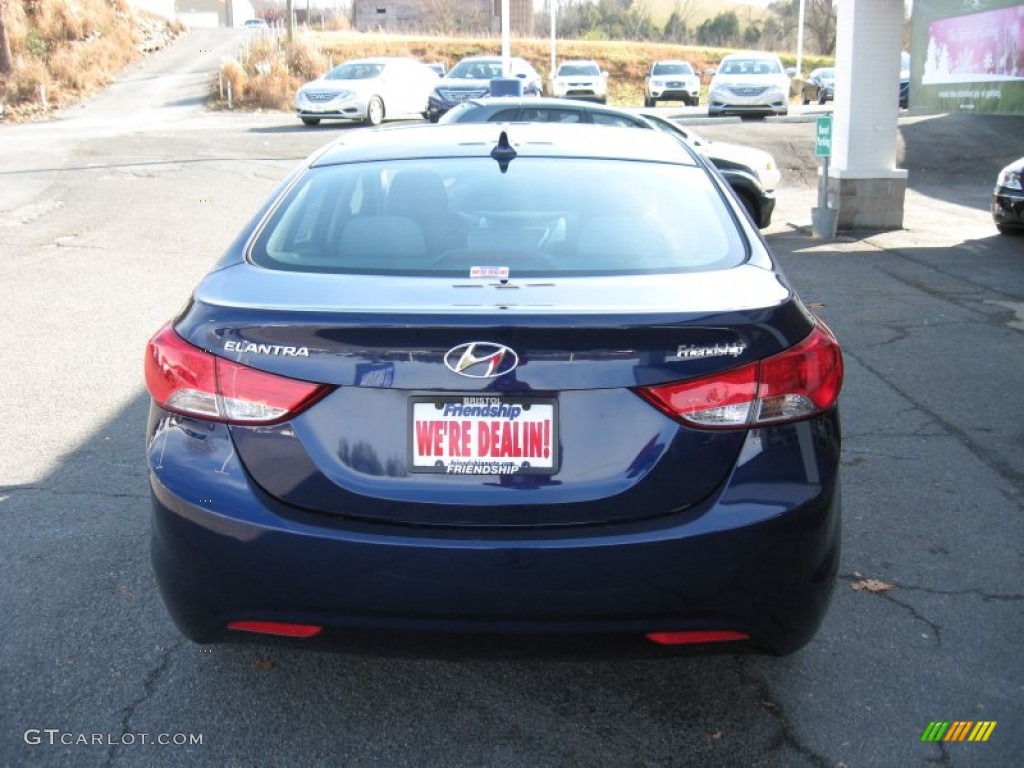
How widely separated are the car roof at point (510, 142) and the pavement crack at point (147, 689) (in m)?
1.77

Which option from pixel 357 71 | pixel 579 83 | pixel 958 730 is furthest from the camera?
pixel 579 83

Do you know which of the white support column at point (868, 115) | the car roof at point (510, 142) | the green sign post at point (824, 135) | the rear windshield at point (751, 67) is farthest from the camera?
the rear windshield at point (751, 67)

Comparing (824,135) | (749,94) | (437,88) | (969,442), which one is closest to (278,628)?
(969,442)

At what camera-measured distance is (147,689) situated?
3.22m

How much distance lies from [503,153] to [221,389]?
1532 mm

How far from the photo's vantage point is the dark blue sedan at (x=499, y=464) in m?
2.56

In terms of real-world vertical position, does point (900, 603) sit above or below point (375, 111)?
below

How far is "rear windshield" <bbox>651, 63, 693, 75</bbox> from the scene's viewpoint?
35.9m

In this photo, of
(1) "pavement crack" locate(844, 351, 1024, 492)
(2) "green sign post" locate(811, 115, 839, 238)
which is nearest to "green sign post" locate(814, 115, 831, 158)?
(2) "green sign post" locate(811, 115, 839, 238)

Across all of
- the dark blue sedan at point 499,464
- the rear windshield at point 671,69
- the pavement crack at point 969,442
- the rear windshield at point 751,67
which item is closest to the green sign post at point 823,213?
the pavement crack at point 969,442

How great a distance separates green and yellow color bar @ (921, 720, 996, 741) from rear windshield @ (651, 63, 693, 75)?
114 feet

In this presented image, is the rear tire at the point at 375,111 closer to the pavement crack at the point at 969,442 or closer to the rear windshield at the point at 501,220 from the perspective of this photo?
the pavement crack at the point at 969,442

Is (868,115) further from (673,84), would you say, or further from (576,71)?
(673,84)

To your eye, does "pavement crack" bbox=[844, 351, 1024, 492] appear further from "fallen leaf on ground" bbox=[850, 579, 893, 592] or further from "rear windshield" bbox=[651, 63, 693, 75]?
"rear windshield" bbox=[651, 63, 693, 75]
